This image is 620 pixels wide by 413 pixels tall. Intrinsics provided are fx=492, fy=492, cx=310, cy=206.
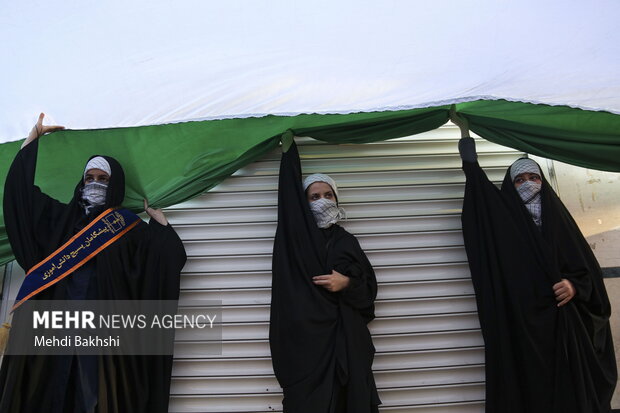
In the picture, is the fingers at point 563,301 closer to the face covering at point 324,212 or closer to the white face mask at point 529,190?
the white face mask at point 529,190

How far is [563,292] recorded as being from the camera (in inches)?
98.8

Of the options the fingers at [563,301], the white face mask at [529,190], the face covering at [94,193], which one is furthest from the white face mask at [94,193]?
the fingers at [563,301]

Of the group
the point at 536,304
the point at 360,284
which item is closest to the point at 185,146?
the point at 360,284

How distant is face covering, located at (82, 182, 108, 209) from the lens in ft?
8.81

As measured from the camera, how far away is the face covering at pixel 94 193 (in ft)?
8.81

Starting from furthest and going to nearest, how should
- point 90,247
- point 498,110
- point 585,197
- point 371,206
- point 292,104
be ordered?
1. point 585,197
2. point 371,206
3. point 498,110
4. point 90,247
5. point 292,104

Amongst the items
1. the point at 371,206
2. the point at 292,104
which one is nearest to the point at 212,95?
the point at 292,104

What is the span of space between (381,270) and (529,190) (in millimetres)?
971

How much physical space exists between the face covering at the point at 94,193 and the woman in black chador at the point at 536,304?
2061 mm

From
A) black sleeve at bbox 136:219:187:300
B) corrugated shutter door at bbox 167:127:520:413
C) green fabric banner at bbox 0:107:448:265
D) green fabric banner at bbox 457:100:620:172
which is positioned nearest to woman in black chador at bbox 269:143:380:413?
corrugated shutter door at bbox 167:127:520:413

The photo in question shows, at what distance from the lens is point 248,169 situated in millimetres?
3113

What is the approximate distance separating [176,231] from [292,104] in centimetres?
114

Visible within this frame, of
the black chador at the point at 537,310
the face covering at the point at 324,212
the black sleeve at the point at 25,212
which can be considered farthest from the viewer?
the face covering at the point at 324,212

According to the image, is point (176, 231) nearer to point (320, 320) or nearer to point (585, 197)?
point (320, 320)
